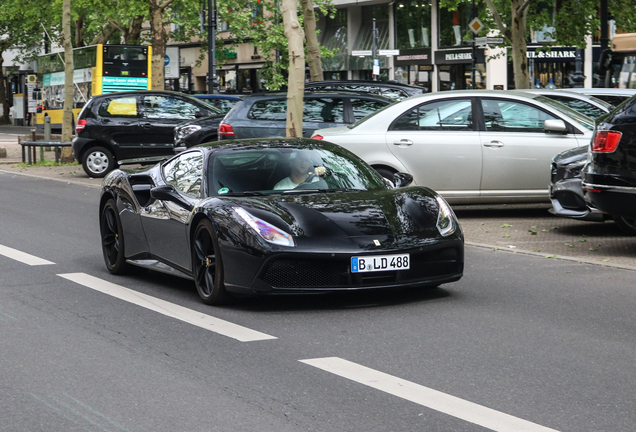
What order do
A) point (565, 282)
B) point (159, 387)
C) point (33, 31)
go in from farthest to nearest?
point (33, 31) → point (565, 282) → point (159, 387)

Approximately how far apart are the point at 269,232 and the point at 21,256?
4322mm

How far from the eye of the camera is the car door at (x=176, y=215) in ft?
26.8

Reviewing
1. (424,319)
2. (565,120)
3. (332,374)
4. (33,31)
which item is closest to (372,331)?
(424,319)

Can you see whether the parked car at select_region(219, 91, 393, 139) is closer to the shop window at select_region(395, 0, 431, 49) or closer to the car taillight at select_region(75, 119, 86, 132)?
the car taillight at select_region(75, 119, 86, 132)

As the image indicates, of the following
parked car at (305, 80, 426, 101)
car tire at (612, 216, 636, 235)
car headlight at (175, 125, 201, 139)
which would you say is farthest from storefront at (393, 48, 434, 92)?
car tire at (612, 216, 636, 235)

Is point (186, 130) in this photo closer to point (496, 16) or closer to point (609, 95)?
point (609, 95)

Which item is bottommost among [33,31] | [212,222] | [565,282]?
[565,282]

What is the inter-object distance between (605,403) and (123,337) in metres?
3.09

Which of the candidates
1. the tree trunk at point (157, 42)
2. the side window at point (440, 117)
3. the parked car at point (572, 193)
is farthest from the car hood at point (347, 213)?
the tree trunk at point (157, 42)

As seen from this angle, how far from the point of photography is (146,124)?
72.9 feet

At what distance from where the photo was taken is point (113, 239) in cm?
964

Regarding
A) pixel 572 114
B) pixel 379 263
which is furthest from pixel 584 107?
pixel 379 263

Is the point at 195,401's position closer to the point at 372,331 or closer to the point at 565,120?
the point at 372,331

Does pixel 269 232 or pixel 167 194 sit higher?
pixel 167 194
